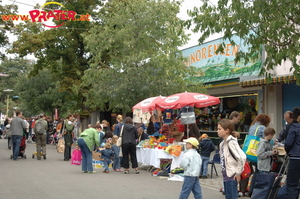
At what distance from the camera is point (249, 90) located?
20281 mm

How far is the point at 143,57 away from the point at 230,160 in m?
13.6

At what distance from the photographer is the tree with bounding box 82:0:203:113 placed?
20344mm

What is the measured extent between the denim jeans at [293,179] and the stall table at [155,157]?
5364 millimetres

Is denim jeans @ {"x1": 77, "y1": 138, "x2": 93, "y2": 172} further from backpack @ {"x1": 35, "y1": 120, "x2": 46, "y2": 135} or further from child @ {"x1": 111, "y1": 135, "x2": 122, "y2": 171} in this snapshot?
backpack @ {"x1": 35, "y1": 120, "x2": 46, "y2": 135}

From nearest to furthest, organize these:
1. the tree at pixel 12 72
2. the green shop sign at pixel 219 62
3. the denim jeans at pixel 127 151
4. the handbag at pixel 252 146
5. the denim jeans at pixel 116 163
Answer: the handbag at pixel 252 146 → the denim jeans at pixel 127 151 → the denim jeans at pixel 116 163 → the green shop sign at pixel 219 62 → the tree at pixel 12 72

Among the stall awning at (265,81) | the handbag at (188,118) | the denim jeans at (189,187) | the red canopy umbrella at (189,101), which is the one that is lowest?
the denim jeans at (189,187)

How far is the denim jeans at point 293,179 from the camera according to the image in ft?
25.3

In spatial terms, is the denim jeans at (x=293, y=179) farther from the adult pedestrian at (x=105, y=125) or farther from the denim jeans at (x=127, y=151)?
the adult pedestrian at (x=105, y=125)

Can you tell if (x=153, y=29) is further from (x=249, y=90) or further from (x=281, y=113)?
(x=281, y=113)

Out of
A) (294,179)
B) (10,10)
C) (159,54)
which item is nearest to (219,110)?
(159,54)

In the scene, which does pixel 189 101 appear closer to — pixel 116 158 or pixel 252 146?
pixel 116 158

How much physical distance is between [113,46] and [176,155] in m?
10.6

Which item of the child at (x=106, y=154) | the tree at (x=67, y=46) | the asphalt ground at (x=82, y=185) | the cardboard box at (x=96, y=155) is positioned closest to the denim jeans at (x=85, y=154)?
the asphalt ground at (x=82, y=185)

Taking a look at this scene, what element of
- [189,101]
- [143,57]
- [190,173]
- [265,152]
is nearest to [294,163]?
[265,152]
